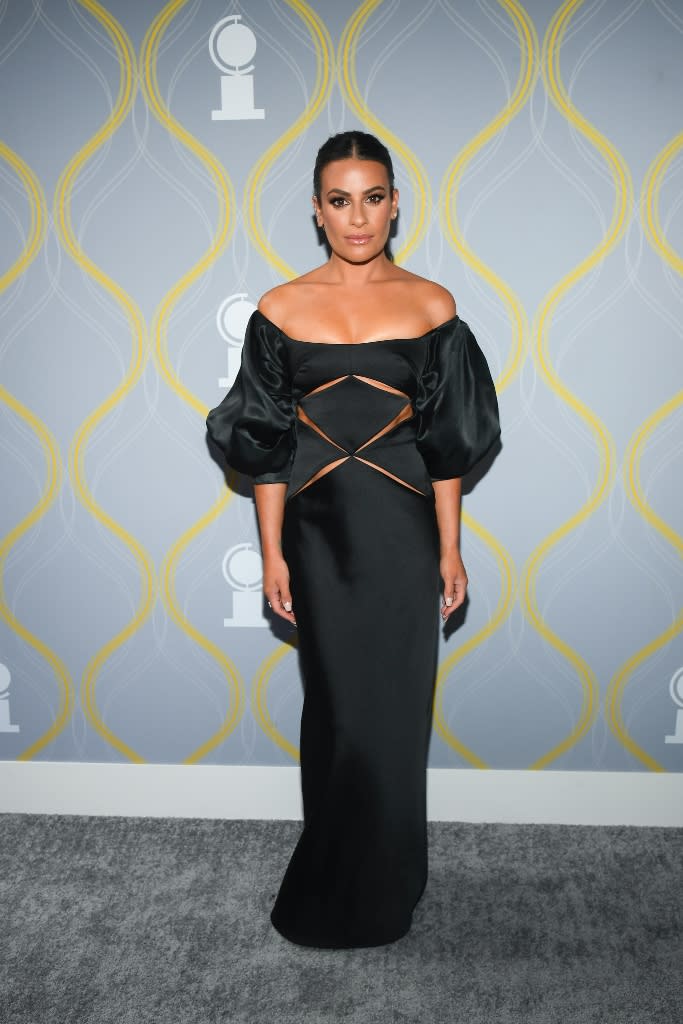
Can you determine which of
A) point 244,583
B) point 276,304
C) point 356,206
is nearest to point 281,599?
point 244,583

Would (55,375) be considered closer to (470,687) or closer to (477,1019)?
(470,687)

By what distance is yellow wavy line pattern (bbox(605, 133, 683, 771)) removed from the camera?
1.98 meters

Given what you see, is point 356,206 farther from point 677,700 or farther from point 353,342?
point 677,700

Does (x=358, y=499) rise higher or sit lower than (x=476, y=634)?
higher

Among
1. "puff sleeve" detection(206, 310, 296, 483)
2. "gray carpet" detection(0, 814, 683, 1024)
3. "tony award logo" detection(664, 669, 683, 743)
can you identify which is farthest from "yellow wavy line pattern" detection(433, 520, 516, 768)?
"puff sleeve" detection(206, 310, 296, 483)

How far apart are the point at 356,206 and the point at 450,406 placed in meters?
0.45

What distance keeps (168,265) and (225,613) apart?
0.91 m

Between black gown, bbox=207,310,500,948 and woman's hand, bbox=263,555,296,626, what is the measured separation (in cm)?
4

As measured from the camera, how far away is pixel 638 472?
211 centimetres

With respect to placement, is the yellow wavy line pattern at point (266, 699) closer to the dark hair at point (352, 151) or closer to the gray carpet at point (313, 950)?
the gray carpet at point (313, 950)

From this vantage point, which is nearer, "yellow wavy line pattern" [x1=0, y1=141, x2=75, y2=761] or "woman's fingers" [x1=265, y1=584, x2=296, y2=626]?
"woman's fingers" [x1=265, y1=584, x2=296, y2=626]

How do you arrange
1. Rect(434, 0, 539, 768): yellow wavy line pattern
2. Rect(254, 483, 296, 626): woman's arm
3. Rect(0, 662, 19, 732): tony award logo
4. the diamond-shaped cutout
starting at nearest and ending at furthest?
the diamond-shaped cutout < Rect(254, 483, 296, 626): woman's arm < Rect(434, 0, 539, 768): yellow wavy line pattern < Rect(0, 662, 19, 732): tony award logo

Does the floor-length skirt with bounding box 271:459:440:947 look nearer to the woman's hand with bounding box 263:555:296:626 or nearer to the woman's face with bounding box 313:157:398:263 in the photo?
the woman's hand with bounding box 263:555:296:626

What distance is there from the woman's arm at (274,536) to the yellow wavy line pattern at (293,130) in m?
0.58
